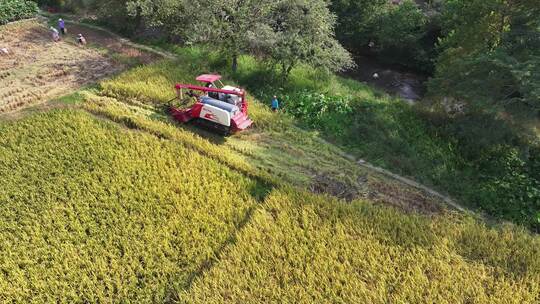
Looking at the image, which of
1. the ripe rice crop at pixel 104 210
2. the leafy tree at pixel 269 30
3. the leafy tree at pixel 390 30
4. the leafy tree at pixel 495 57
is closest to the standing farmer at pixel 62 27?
the leafy tree at pixel 269 30

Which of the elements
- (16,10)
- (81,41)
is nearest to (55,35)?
(81,41)

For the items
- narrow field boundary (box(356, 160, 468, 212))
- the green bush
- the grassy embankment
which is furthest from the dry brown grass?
narrow field boundary (box(356, 160, 468, 212))

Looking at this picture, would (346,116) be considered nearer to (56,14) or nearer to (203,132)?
(203,132)

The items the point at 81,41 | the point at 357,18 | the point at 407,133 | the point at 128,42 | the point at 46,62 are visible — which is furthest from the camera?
the point at 357,18

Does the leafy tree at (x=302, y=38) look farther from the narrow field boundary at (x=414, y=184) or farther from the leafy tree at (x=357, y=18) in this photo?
the leafy tree at (x=357, y=18)

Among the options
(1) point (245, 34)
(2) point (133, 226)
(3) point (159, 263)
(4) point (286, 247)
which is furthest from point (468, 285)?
(1) point (245, 34)

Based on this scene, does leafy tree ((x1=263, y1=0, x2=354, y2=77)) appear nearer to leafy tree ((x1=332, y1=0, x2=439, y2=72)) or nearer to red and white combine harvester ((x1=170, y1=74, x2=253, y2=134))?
red and white combine harvester ((x1=170, y1=74, x2=253, y2=134))

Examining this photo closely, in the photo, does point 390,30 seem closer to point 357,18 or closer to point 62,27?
point 357,18
